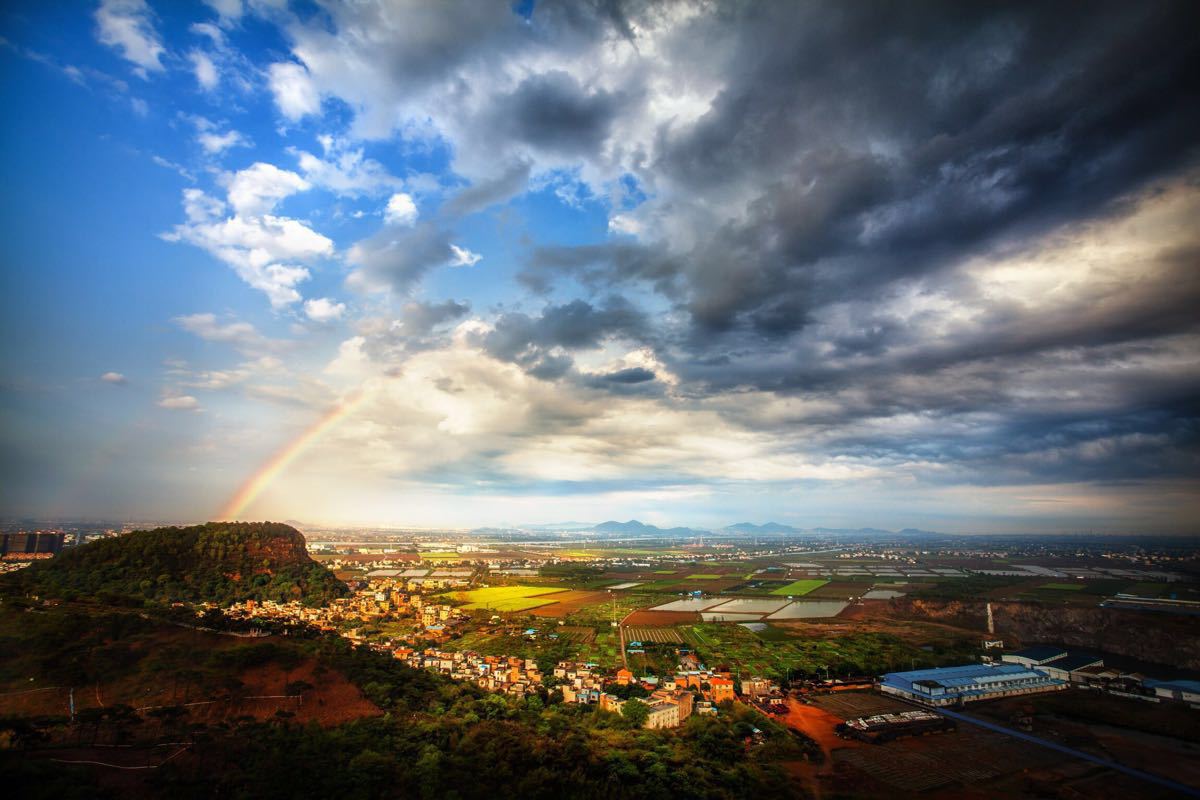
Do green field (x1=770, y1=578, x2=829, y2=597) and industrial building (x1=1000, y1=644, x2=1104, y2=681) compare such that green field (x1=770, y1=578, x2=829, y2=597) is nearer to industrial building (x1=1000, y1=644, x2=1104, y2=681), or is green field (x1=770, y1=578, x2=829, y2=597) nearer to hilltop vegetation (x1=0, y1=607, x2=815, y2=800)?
industrial building (x1=1000, y1=644, x2=1104, y2=681)

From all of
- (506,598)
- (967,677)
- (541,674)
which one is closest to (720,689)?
(541,674)

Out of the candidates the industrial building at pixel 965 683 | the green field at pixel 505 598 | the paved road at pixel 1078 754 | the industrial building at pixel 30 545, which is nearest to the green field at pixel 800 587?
the green field at pixel 505 598

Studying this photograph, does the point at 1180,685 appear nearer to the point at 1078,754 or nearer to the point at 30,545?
the point at 1078,754

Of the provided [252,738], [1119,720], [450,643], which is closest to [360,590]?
[450,643]

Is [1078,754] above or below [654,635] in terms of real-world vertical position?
above

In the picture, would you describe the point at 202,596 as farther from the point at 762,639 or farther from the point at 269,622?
the point at 762,639

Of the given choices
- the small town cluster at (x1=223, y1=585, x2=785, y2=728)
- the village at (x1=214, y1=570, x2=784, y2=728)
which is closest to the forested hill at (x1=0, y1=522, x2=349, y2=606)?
the village at (x1=214, y1=570, x2=784, y2=728)
